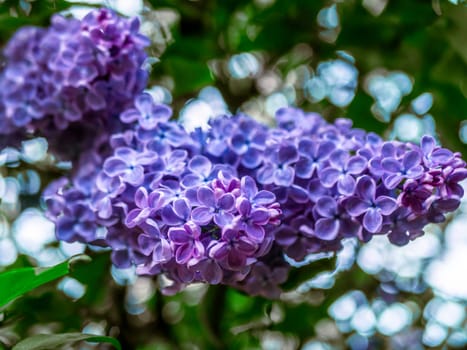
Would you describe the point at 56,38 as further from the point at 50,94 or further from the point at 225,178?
the point at 225,178

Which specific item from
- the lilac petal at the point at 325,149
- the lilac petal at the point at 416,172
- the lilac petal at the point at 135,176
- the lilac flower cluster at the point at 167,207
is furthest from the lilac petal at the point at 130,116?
the lilac petal at the point at 416,172

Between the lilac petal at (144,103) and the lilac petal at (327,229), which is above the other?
the lilac petal at (144,103)

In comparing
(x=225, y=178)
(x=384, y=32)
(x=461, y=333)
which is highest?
(x=225, y=178)

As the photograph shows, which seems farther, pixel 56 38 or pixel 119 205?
pixel 56 38

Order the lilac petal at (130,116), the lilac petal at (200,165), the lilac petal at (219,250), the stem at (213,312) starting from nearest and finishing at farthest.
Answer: the lilac petal at (219,250)
the lilac petal at (200,165)
the lilac petal at (130,116)
the stem at (213,312)

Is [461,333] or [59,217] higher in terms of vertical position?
[59,217]

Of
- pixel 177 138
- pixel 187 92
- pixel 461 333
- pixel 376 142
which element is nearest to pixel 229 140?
pixel 177 138

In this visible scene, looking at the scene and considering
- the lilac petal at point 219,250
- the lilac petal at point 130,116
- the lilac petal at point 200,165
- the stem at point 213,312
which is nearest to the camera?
the lilac petal at point 219,250

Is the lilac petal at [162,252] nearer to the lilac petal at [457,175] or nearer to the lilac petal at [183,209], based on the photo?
the lilac petal at [183,209]
